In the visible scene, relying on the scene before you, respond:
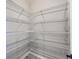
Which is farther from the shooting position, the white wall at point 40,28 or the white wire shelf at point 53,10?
the white wire shelf at point 53,10

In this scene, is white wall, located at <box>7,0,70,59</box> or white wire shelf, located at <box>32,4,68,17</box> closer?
white wall, located at <box>7,0,70,59</box>

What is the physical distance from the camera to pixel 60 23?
31.6 inches

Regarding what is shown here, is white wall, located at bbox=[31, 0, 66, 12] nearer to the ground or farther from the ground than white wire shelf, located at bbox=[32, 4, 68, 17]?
farther from the ground

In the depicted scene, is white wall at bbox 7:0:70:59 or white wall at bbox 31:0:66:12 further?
white wall at bbox 31:0:66:12

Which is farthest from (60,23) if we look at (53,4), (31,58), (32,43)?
(31,58)

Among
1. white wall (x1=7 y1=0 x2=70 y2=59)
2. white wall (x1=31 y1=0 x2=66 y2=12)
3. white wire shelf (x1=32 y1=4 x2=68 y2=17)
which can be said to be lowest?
white wall (x1=7 y1=0 x2=70 y2=59)

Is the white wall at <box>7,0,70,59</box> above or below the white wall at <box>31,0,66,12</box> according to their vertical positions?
below

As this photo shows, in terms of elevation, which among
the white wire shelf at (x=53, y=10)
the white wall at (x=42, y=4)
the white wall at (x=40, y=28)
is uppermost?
the white wall at (x=42, y=4)

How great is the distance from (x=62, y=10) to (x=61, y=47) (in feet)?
1.56

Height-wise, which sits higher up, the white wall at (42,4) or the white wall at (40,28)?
the white wall at (42,4)
